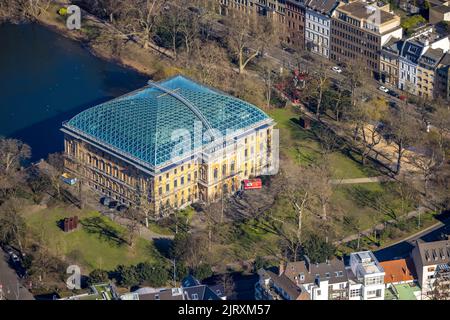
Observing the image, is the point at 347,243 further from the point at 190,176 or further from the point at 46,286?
the point at 46,286

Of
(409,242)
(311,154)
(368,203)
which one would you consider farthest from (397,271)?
(311,154)

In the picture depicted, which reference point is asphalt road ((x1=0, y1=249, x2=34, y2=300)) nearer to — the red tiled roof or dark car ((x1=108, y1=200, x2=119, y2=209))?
dark car ((x1=108, y1=200, x2=119, y2=209))

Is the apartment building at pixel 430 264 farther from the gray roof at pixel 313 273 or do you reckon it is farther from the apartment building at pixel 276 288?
the apartment building at pixel 276 288

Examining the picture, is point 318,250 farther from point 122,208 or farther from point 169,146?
point 122,208

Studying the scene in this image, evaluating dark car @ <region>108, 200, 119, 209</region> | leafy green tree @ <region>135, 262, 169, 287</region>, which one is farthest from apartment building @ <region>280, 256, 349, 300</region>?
dark car @ <region>108, 200, 119, 209</region>

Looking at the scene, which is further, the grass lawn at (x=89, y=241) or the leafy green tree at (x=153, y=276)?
the grass lawn at (x=89, y=241)

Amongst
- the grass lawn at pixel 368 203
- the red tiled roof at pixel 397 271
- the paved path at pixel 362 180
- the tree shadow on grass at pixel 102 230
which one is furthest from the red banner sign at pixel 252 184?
the red tiled roof at pixel 397 271

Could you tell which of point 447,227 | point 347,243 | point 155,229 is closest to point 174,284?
point 155,229

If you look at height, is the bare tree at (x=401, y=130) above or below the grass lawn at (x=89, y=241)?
above
